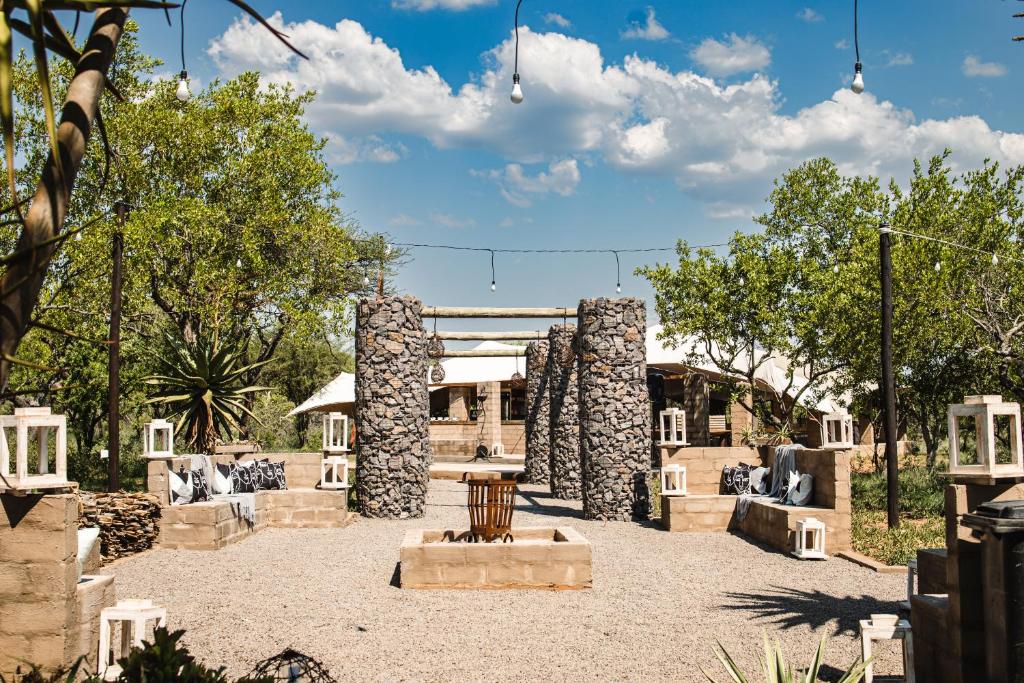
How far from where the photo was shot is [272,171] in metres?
22.2

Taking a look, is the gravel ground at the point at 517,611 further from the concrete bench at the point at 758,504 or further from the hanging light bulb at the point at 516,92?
the hanging light bulb at the point at 516,92

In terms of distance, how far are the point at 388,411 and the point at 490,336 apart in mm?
7455

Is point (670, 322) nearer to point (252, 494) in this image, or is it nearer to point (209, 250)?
point (209, 250)

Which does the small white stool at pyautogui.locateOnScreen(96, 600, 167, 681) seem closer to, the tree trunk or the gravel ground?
the gravel ground

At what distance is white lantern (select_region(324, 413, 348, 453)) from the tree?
13163mm

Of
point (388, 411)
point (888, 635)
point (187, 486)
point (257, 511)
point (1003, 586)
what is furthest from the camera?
point (388, 411)

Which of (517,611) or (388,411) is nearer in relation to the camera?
(517,611)

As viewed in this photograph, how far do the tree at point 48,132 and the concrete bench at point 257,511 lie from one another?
9401mm

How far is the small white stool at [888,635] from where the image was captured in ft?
16.9


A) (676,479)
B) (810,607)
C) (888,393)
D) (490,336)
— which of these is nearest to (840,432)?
(888,393)

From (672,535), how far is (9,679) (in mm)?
9260

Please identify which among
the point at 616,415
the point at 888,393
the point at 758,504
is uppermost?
the point at 888,393

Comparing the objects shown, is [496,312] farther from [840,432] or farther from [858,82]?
[858,82]

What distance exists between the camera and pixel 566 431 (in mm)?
17953
